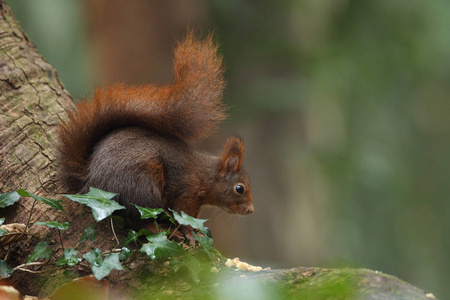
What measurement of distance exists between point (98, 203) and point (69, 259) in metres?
0.20

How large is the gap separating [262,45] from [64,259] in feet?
13.4

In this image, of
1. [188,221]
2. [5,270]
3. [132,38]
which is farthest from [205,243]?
[132,38]

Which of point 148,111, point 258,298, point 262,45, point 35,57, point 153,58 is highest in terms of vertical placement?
point 262,45

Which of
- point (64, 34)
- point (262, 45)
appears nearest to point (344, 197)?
point (262, 45)

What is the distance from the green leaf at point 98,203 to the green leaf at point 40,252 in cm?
21

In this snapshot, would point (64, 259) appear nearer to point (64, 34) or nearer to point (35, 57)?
point (35, 57)

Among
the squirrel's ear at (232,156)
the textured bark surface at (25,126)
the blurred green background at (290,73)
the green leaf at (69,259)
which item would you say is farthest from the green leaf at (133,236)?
the blurred green background at (290,73)

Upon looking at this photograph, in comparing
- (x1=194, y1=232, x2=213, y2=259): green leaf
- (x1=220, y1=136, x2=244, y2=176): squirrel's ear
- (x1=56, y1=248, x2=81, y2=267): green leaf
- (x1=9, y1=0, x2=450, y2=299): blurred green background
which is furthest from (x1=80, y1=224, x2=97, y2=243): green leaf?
(x1=9, y1=0, x2=450, y2=299): blurred green background

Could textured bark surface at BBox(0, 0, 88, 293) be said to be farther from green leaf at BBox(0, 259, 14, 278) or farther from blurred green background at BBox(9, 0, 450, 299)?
blurred green background at BBox(9, 0, 450, 299)

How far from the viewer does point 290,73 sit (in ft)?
18.9

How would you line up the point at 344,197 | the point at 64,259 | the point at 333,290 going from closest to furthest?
the point at 333,290 → the point at 64,259 → the point at 344,197

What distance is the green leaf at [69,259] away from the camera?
75.2 inches

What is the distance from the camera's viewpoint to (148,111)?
2.46 meters

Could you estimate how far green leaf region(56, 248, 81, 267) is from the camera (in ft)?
6.26
